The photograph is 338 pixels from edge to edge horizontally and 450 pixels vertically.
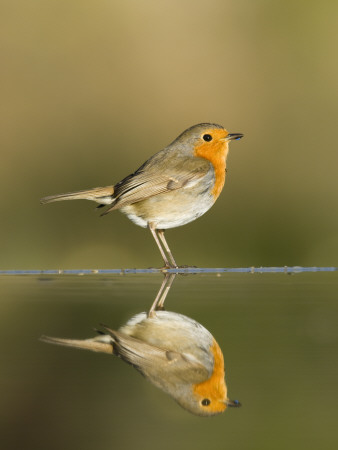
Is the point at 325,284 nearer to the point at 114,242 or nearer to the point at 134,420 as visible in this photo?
the point at 134,420

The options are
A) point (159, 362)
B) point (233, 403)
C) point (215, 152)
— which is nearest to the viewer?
point (233, 403)

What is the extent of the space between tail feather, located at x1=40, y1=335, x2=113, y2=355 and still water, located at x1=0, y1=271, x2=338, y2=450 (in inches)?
1.3

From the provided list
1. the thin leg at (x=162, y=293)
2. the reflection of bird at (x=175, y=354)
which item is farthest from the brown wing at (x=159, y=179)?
the reflection of bird at (x=175, y=354)

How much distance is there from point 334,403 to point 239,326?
999 millimetres

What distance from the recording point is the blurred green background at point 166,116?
30.6 ft

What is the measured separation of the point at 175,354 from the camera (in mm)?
2098

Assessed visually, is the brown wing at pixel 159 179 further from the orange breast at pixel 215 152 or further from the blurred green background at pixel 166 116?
the blurred green background at pixel 166 116

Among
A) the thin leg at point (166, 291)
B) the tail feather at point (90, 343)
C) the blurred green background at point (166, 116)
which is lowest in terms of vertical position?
the blurred green background at point (166, 116)

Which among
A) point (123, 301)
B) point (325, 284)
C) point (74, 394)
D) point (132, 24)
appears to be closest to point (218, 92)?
point (132, 24)

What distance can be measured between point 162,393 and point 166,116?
9.22 m

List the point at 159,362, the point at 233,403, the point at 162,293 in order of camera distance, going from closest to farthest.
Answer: the point at 233,403
the point at 159,362
the point at 162,293

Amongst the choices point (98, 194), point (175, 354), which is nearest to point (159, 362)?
point (175, 354)

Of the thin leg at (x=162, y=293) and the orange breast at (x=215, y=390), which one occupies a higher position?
the orange breast at (x=215, y=390)

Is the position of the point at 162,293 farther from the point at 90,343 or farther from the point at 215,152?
the point at 215,152
